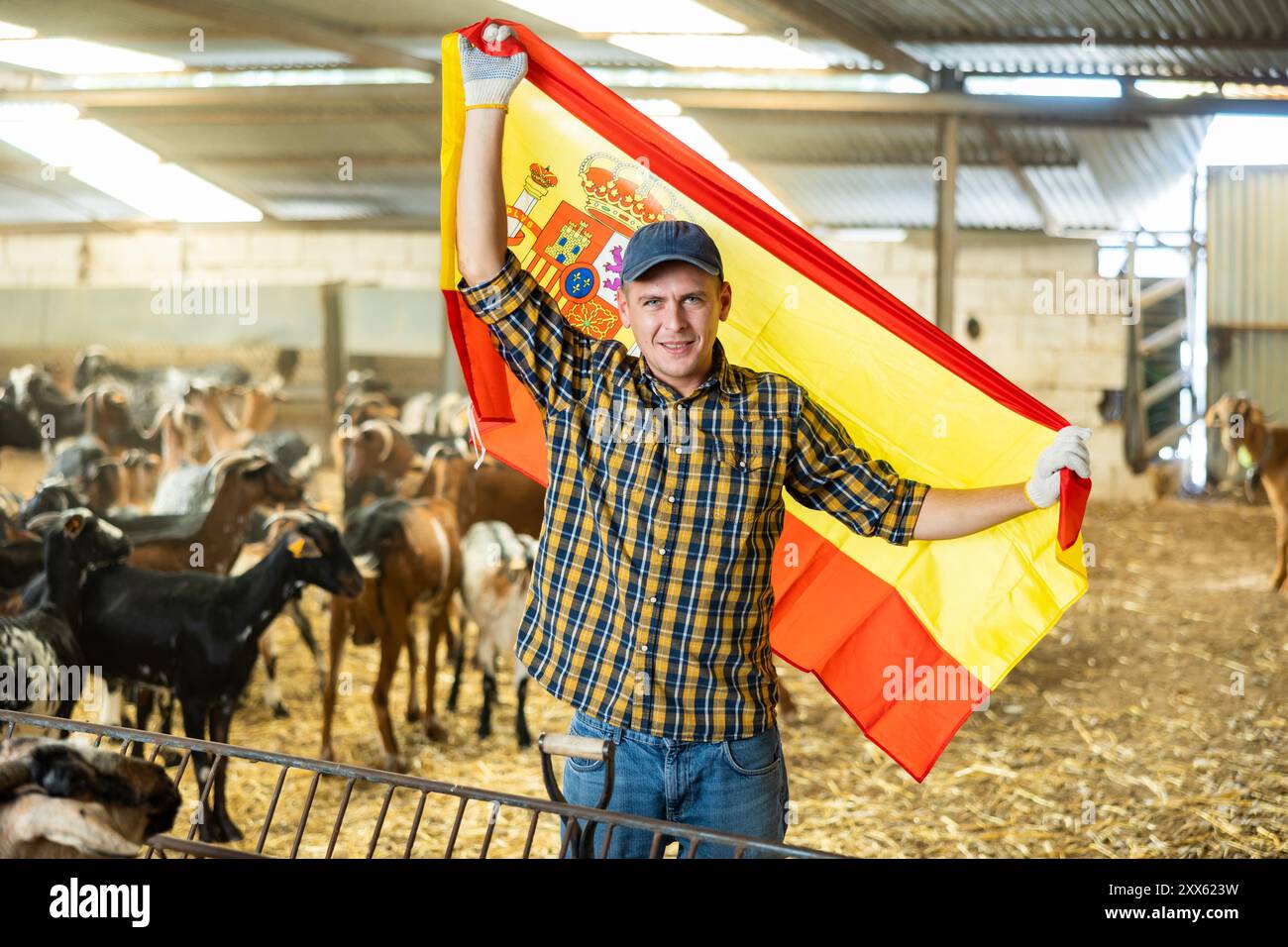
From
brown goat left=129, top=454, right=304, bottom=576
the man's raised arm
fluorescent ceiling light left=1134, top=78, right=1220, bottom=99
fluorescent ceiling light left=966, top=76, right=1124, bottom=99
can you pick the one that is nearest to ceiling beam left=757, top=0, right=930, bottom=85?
fluorescent ceiling light left=966, top=76, right=1124, bottom=99

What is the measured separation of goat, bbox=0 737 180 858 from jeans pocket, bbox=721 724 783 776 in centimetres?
96

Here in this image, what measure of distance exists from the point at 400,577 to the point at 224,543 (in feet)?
2.64

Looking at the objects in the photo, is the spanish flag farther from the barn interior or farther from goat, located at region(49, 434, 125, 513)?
goat, located at region(49, 434, 125, 513)

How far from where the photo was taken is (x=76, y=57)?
5480 mm

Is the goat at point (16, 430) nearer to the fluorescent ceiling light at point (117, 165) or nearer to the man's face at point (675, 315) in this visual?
the fluorescent ceiling light at point (117, 165)

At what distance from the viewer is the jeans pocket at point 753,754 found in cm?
206

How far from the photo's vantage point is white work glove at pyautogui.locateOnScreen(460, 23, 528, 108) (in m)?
2.07

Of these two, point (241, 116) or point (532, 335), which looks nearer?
point (532, 335)

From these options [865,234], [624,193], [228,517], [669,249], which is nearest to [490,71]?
[669,249]

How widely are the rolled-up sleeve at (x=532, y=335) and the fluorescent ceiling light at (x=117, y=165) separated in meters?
4.51

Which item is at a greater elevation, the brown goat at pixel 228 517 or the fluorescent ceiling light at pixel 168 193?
the fluorescent ceiling light at pixel 168 193

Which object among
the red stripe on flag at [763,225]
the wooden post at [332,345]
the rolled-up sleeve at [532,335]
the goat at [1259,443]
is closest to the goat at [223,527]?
the wooden post at [332,345]

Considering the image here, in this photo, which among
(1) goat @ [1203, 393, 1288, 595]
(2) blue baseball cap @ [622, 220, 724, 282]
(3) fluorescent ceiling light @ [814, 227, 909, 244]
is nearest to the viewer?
(2) blue baseball cap @ [622, 220, 724, 282]

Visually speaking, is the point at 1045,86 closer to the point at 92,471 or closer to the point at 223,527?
the point at 223,527
